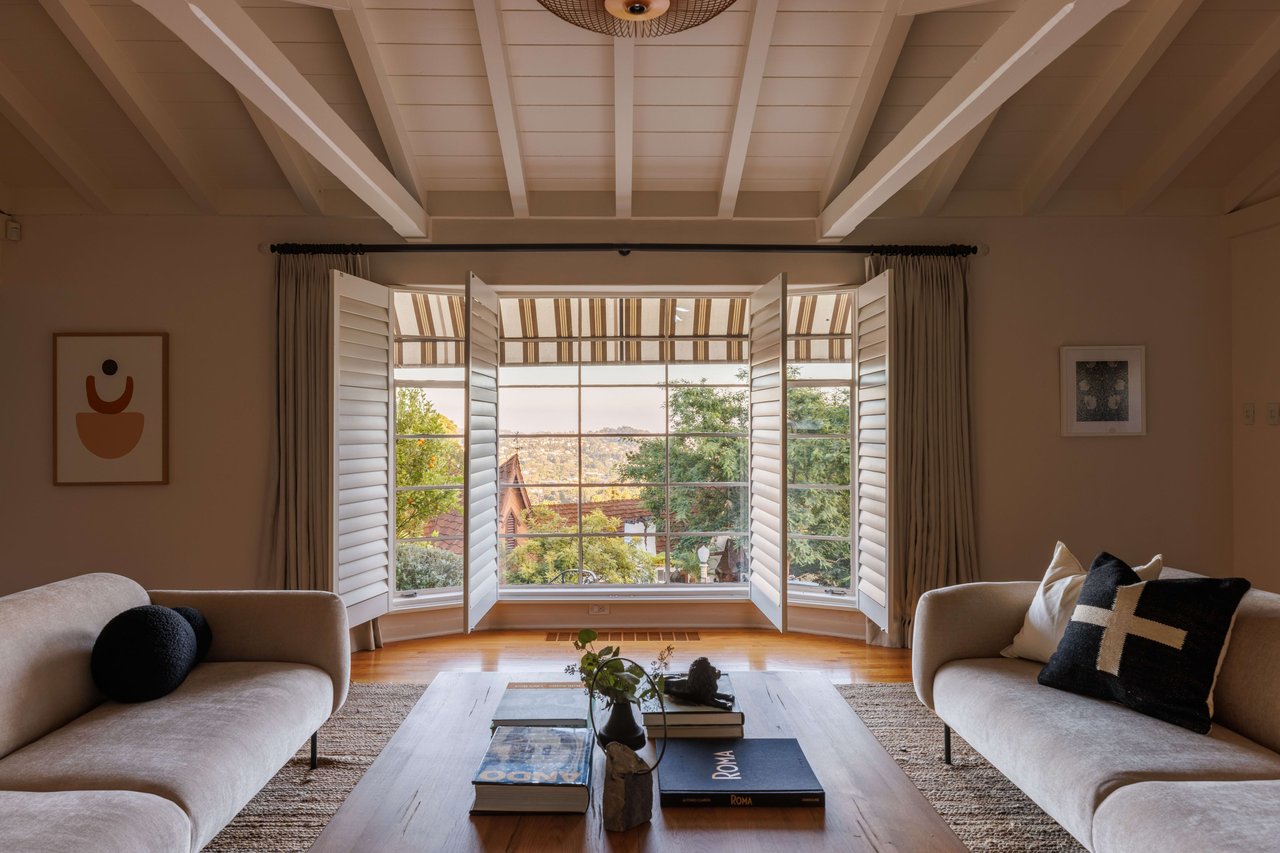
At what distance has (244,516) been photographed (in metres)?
4.73

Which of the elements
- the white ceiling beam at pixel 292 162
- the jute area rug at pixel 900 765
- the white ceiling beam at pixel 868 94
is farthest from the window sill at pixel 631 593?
the white ceiling beam at pixel 292 162

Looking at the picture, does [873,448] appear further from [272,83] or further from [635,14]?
[272,83]

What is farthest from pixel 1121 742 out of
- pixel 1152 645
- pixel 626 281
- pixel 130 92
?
pixel 130 92

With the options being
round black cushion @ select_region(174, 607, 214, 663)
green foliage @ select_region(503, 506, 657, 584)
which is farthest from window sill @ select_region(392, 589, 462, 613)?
round black cushion @ select_region(174, 607, 214, 663)

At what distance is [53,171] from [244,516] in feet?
7.02

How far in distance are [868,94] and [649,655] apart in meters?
3.06

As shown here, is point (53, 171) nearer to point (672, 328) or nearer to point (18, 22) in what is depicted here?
point (18, 22)

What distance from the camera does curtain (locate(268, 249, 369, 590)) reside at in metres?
4.59

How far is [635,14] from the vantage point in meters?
2.57

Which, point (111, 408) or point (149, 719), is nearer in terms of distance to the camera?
point (149, 719)

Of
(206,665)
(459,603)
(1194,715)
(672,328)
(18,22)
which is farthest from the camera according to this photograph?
(672,328)

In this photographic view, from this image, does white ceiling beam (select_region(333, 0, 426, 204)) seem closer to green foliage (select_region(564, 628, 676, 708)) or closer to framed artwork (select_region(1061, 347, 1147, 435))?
green foliage (select_region(564, 628, 676, 708))

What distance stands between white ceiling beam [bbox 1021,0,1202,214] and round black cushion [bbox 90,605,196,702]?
443cm

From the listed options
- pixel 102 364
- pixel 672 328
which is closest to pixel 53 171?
pixel 102 364
